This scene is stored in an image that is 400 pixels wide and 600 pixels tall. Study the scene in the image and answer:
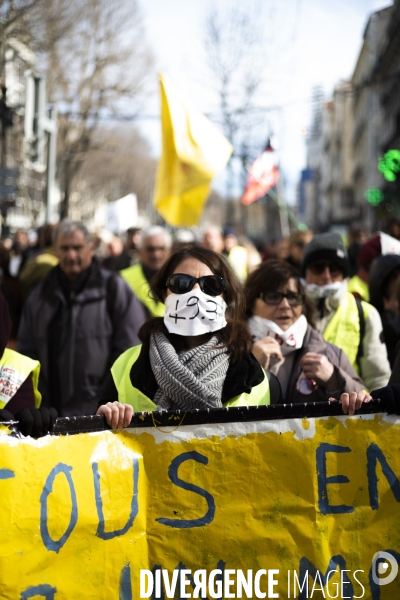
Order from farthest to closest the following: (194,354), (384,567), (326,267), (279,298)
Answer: (326,267)
(279,298)
(194,354)
(384,567)

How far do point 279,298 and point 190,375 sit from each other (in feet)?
3.94

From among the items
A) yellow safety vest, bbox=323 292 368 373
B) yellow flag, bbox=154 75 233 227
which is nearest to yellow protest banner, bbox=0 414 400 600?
yellow safety vest, bbox=323 292 368 373

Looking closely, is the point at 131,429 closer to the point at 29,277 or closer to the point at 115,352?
the point at 115,352

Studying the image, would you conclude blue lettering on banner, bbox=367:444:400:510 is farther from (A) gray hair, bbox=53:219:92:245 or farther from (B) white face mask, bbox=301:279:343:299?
(A) gray hair, bbox=53:219:92:245

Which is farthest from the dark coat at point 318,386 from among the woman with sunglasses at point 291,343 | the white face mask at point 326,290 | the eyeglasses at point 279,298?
the white face mask at point 326,290

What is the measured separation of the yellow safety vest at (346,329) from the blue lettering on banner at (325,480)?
1616 millimetres

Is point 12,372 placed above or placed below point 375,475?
above

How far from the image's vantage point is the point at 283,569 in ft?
8.73

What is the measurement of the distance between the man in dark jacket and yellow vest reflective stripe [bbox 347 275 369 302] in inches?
68.3

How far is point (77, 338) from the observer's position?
199 inches

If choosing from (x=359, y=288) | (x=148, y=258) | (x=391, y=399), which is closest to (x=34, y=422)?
(x=391, y=399)

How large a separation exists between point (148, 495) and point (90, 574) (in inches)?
11.6

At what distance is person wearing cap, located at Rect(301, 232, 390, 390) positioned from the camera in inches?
170

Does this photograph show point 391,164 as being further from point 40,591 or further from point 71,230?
point 40,591
